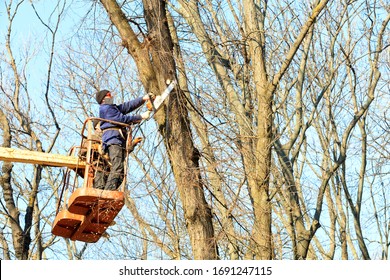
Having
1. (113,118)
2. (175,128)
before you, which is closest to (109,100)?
(113,118)

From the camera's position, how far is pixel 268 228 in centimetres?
873

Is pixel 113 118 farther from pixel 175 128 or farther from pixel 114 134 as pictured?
pixel 175 128

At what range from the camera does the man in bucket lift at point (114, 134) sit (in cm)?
914

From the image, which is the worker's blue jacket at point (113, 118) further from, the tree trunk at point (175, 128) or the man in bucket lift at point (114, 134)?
the tree trunk at point (175, 128)

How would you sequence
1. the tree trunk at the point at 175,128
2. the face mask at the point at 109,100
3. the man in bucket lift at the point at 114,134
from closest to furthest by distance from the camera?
the tree trunk at the point at 175,128, the man in bucket lift at the point at 114,134, the face mask at the point at 109,100

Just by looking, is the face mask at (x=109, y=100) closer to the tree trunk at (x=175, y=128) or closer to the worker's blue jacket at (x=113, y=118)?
the worker's blue jacket at (x=113, y=118)

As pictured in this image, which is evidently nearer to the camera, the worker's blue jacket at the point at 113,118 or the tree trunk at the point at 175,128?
the tree trunk at the point at 175,128

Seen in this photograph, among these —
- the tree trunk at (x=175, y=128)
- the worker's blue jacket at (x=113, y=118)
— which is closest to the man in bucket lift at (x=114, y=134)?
the worker's blue jacket at (x=113, y=118)

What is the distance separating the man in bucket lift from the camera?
9.14 metres

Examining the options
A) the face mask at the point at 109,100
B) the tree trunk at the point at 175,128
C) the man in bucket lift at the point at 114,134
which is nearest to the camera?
the tree trunk at the point at 175,128


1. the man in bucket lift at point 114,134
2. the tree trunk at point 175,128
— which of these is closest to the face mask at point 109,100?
the man in bucket lift at point 114,134

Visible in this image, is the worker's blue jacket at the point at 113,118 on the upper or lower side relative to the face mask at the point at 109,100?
lower

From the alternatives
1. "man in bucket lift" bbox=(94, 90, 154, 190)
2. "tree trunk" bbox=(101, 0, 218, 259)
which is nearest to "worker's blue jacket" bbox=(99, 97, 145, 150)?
"man in bucket lift" bbox=(94, 90, 154, 190)

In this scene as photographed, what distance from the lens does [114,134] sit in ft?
30.4
